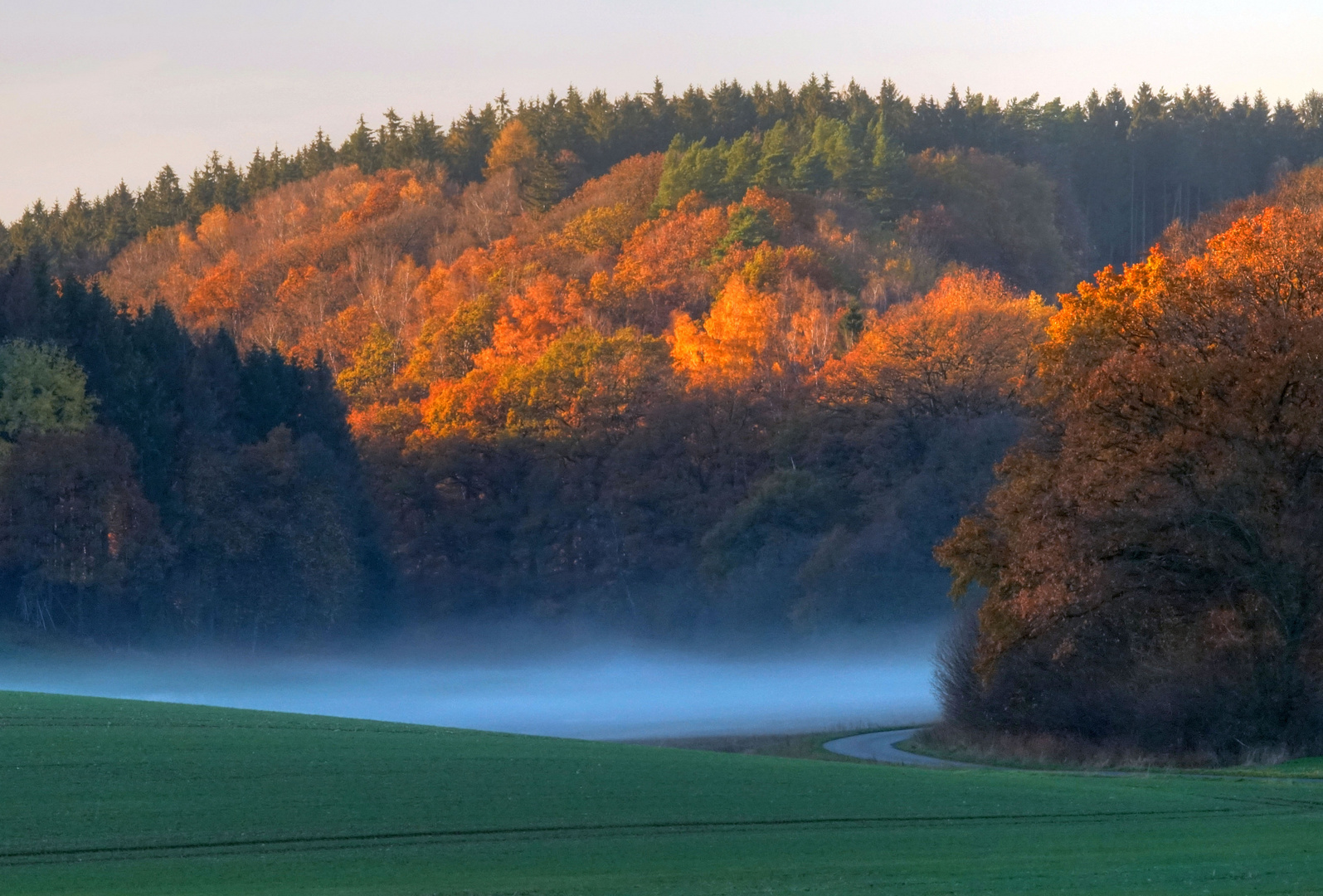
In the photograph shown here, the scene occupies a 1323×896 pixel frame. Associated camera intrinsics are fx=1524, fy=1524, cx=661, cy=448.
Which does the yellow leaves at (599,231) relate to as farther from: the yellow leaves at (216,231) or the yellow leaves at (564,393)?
the yellow leaves at (216,231)

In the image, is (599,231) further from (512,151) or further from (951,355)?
(951,355)

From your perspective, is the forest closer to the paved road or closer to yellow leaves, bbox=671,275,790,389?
yellow leaves, bbox=671,275,790,389

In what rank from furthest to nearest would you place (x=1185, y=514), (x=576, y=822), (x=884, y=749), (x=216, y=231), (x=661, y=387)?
(x=216, y=231)
(x=661, y=387)
(x=884, y=749)
(x=1185, y=514)
(x=576, y=822)

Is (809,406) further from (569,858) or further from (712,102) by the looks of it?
(712,102)

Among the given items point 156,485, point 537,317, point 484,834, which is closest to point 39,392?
point 156,485

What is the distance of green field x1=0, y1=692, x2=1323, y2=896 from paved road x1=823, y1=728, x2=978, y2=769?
683cm

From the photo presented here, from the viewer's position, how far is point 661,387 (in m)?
95.2

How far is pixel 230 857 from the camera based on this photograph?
17625 mm

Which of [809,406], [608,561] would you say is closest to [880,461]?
[809,406]

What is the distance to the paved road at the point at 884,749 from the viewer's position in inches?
1431

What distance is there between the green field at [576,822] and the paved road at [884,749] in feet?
22.4

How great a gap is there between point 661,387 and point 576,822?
7520 centimetres

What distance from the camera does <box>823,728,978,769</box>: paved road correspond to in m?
36.3

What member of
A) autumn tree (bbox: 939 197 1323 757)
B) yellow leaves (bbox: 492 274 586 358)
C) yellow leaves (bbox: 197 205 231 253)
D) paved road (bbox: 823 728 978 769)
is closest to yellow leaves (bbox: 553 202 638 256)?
yellow leaves (bbox: 492 274 586 358)
